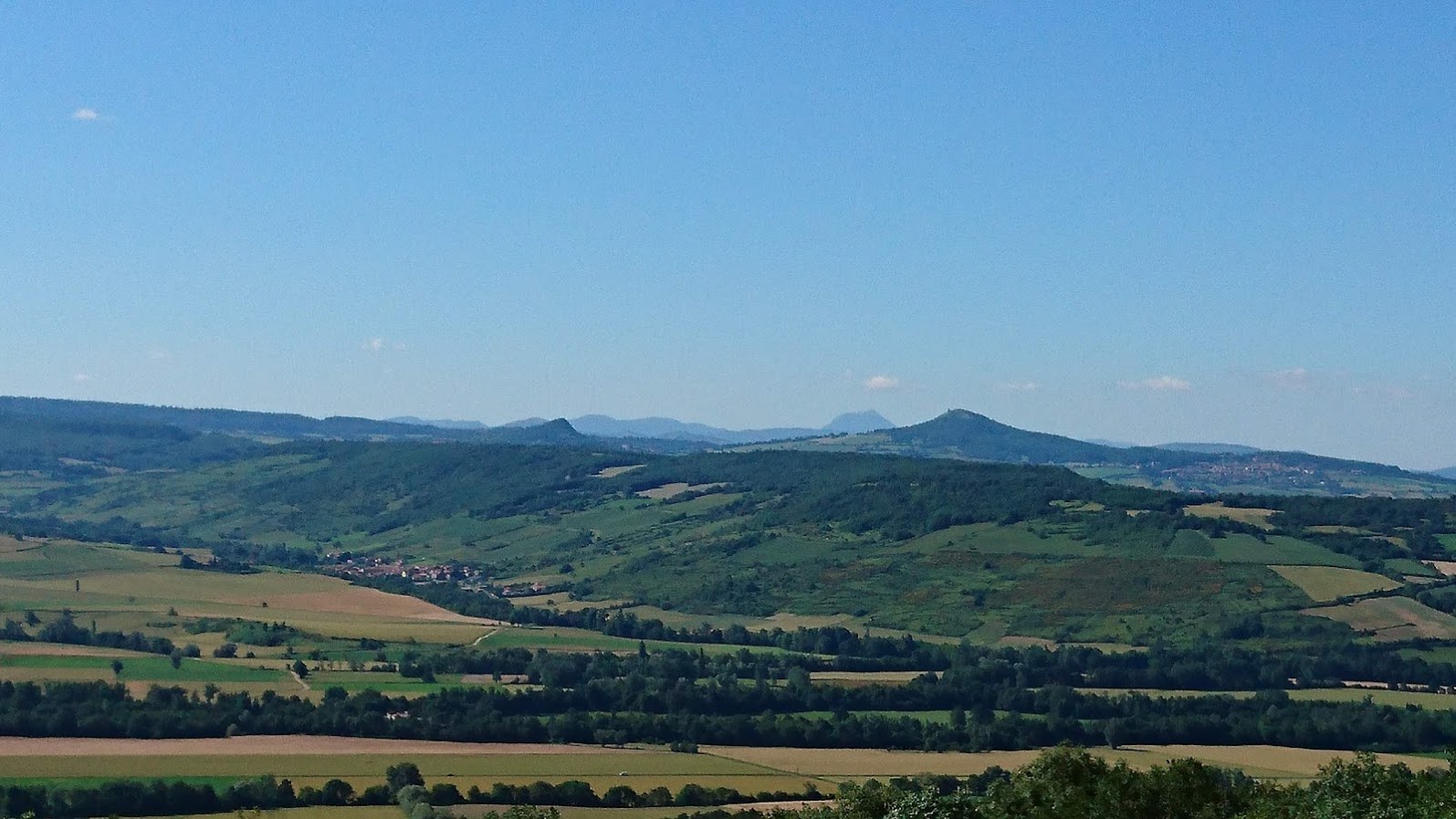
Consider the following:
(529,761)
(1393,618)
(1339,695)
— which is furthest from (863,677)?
(1393,618)

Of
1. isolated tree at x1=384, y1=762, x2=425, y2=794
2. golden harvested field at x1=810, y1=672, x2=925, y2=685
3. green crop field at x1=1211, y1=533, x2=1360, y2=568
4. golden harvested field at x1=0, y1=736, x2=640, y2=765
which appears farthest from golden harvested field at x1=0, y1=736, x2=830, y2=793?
green crop field at x1=1211, y1=533, x2=1360, y2=568

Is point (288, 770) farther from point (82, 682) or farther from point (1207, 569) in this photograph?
point (1207, 569)

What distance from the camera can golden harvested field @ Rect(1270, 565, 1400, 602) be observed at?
135 metres

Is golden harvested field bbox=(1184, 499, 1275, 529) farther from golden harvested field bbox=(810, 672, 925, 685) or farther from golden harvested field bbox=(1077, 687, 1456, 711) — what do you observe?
golden harvested field bbox=(810, 672, 925, 685)

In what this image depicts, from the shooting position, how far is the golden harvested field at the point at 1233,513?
169125mm

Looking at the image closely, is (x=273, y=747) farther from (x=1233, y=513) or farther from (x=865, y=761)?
(x=1233, y=513)

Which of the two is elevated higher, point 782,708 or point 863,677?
point 863,677

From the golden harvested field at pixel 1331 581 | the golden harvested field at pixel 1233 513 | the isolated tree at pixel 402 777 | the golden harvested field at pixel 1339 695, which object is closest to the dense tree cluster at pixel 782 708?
the golden harvested field at pixel 1339 695

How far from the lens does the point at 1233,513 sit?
176 metres

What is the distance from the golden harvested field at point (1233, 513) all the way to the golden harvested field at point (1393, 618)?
34.8 metres

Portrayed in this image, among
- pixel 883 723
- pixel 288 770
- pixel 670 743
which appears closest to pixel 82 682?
pixel 288 770

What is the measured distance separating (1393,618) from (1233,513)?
5096 centimetres

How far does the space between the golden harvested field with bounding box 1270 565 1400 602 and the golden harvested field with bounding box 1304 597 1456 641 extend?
3243 millimetres

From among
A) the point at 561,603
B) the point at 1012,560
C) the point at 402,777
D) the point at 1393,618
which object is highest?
the point at 1012,560
